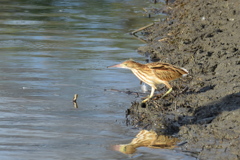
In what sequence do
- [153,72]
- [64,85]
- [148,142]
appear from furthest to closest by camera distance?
[64,85] < [153,72] < [148,142]

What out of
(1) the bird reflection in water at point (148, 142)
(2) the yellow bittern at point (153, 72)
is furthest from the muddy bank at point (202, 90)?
(2) the yellow bittern at point (153, 72)

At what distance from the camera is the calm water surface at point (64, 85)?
7301mm

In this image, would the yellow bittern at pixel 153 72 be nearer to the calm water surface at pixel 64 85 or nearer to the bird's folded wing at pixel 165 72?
the bird's folded wing at pixel 165 72

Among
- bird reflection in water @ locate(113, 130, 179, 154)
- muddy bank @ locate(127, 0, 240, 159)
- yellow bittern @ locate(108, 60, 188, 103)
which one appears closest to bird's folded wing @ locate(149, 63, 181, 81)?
yellow bittern @ locate(108, 60, 188, 103)

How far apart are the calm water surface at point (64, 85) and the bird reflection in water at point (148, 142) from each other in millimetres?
118

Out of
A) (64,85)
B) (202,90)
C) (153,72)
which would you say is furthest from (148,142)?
(64,85)

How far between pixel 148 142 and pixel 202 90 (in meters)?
2.09

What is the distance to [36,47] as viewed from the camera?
14.5m

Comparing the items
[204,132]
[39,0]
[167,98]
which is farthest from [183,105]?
[39,0]

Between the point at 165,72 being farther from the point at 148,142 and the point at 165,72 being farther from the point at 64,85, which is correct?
the point at 64,85

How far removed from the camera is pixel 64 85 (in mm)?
10516

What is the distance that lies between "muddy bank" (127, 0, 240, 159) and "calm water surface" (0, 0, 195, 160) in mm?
396

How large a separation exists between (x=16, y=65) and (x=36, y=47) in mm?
2375

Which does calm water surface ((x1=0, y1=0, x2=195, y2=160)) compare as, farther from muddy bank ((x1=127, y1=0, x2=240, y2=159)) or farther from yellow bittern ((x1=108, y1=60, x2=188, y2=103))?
yellow bittern ((x1=108, y1=60, x2=188, y2=103))
